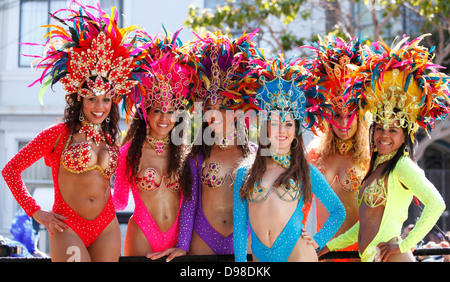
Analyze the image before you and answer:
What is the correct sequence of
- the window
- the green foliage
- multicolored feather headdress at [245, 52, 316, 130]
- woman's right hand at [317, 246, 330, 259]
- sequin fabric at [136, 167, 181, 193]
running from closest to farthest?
multicolored feather headdress at [245, 52, 316, 130] → woman's right hand at [317, 246, 330, 259] → sequin fabric at [136, 167, 181, 193] → the green foliage → the window

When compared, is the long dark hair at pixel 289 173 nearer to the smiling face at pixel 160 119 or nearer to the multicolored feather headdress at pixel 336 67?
the multicolored feather headdress at pixel 336 67

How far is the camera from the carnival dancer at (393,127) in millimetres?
3822

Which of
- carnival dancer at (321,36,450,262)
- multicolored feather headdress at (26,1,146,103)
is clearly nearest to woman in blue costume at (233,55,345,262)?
carnival dancer at (321,36,450,262)

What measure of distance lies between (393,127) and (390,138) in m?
0.08

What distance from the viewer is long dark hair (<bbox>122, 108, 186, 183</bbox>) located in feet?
13.7

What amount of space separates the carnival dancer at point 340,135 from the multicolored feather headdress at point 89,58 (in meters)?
1.46

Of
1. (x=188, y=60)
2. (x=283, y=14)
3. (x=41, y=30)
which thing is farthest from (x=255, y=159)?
(x=41, y=30)

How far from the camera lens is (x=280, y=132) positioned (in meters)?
3.75

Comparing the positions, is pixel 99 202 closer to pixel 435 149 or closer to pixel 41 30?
pixel 41 30

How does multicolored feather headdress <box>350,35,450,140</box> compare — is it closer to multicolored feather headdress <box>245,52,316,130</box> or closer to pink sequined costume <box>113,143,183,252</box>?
multicolored feather headdress <box>245,52,316,130</box>

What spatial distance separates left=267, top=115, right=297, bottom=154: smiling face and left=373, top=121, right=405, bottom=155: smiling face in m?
0.67

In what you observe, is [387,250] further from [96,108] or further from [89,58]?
[89,58]

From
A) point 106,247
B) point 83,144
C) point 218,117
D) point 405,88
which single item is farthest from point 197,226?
point 405,88
